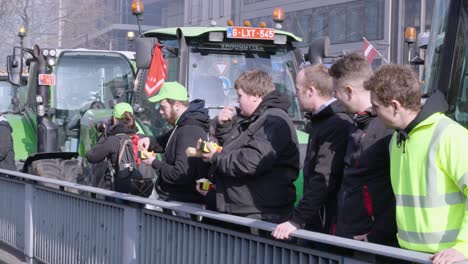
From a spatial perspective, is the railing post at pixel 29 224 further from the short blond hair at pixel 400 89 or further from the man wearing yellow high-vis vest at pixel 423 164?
the short blond hair at pixel 400 89

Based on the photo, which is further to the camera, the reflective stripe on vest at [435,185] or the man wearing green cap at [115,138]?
the man wearing green cap at [115,138]

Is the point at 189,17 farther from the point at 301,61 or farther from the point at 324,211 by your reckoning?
the point at 324,211

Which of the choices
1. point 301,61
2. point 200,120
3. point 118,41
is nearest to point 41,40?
point 118,41

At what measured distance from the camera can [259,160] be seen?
214 inches

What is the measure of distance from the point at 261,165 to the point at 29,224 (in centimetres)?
463

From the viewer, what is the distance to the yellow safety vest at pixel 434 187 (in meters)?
3.87

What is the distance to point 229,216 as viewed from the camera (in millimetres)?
5449

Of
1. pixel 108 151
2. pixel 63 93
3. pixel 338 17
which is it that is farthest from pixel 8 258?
pixel 338 17

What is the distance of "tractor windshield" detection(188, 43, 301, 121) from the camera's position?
371 inches

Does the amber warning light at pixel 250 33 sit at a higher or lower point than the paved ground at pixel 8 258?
higher

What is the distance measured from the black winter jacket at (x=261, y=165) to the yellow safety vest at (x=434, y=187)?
4.80ft

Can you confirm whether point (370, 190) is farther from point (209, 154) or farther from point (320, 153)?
point (209, 154)

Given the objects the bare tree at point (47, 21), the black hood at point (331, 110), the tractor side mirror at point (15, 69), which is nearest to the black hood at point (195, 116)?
the black hood at point (331, 110)

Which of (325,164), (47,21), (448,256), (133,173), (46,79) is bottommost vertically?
(133,173)
